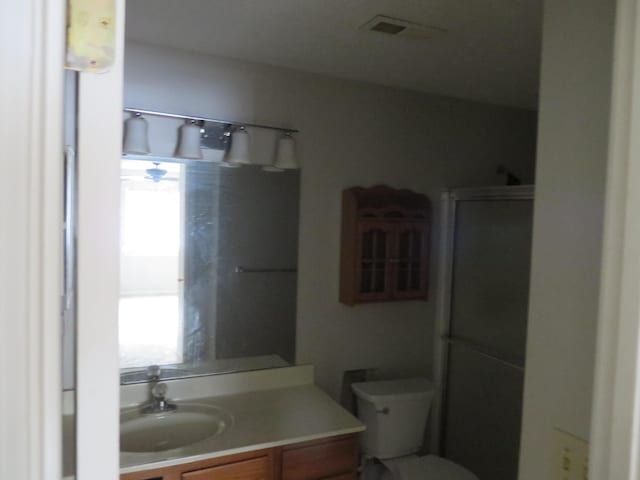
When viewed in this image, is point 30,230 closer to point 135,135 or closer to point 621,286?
point 621,286

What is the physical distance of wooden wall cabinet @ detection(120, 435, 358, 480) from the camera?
1.54m

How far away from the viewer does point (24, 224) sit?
400 mm

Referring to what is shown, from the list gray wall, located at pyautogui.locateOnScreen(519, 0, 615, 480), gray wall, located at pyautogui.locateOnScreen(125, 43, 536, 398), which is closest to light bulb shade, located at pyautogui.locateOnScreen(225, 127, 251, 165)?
gray wall, located at pyautogui.locateOnScreen(125, 43, 536, 398)

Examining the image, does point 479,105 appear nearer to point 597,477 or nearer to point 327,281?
point 327,281

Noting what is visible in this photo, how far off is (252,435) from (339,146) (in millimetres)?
1394

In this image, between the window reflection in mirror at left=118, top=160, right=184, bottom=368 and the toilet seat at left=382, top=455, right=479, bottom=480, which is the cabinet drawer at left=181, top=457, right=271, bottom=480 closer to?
the window reflection in mirror at left=118, top=160, right=184, bottom=368

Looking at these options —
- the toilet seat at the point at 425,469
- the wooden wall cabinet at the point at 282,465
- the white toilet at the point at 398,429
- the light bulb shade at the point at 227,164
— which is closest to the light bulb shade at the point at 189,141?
the light bulb shade at the point at 227,164

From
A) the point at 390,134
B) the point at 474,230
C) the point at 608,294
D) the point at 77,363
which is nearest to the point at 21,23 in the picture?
the point at 77,363

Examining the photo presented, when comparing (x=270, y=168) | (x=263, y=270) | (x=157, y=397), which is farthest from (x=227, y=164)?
(x=157, y=397)

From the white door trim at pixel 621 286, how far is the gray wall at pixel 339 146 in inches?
65.2

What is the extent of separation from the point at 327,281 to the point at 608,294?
1692 mm

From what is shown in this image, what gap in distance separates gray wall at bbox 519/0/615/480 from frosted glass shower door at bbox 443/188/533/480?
54.2 inches

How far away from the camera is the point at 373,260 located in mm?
2344

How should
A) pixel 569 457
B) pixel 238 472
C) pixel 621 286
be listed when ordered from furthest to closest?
1. pixel 238 472
2. pixel 569 457
3. pixel 621 286
